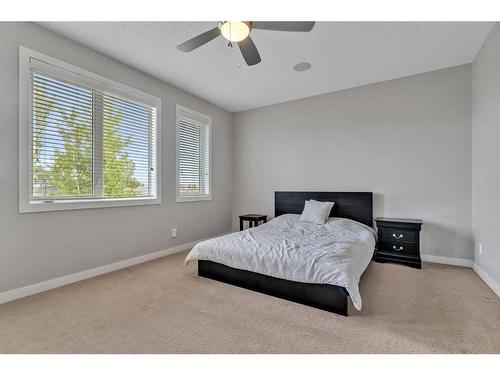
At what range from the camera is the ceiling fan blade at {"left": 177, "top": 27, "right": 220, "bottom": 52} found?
2.05 metres

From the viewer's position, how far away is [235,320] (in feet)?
6.14

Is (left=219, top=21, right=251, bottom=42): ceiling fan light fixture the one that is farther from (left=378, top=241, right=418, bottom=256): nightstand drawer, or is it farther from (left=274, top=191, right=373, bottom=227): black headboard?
(left=378, top=241, right=418, bottom=256): nightstand drawer

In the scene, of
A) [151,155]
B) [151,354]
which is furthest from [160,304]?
[151,155]

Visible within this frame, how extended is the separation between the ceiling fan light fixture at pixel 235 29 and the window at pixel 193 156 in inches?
84.4

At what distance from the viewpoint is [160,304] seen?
2.14 m

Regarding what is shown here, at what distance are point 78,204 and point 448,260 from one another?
4.81 meters

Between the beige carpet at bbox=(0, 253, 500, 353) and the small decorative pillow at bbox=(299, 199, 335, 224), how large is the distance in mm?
1124

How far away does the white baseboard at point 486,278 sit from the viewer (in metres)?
2.33

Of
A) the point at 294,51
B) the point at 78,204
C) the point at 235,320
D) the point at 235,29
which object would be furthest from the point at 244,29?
the point at 78,204

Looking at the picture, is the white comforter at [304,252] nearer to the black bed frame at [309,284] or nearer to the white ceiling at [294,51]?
the black bed frame at [309,284]

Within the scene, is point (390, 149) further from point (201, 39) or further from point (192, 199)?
point (192, 199)

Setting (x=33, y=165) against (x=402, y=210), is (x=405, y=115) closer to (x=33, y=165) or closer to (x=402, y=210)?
(x=402, y=210)

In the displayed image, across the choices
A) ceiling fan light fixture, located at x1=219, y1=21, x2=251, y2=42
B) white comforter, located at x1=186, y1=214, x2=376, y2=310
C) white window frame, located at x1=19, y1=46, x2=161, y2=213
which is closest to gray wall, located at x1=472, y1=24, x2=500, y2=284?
white comforter, located at x1=186, y1=214, x2=376, y2=310

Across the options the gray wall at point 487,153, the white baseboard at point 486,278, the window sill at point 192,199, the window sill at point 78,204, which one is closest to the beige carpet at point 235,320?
the white baseboard at point 486,278
